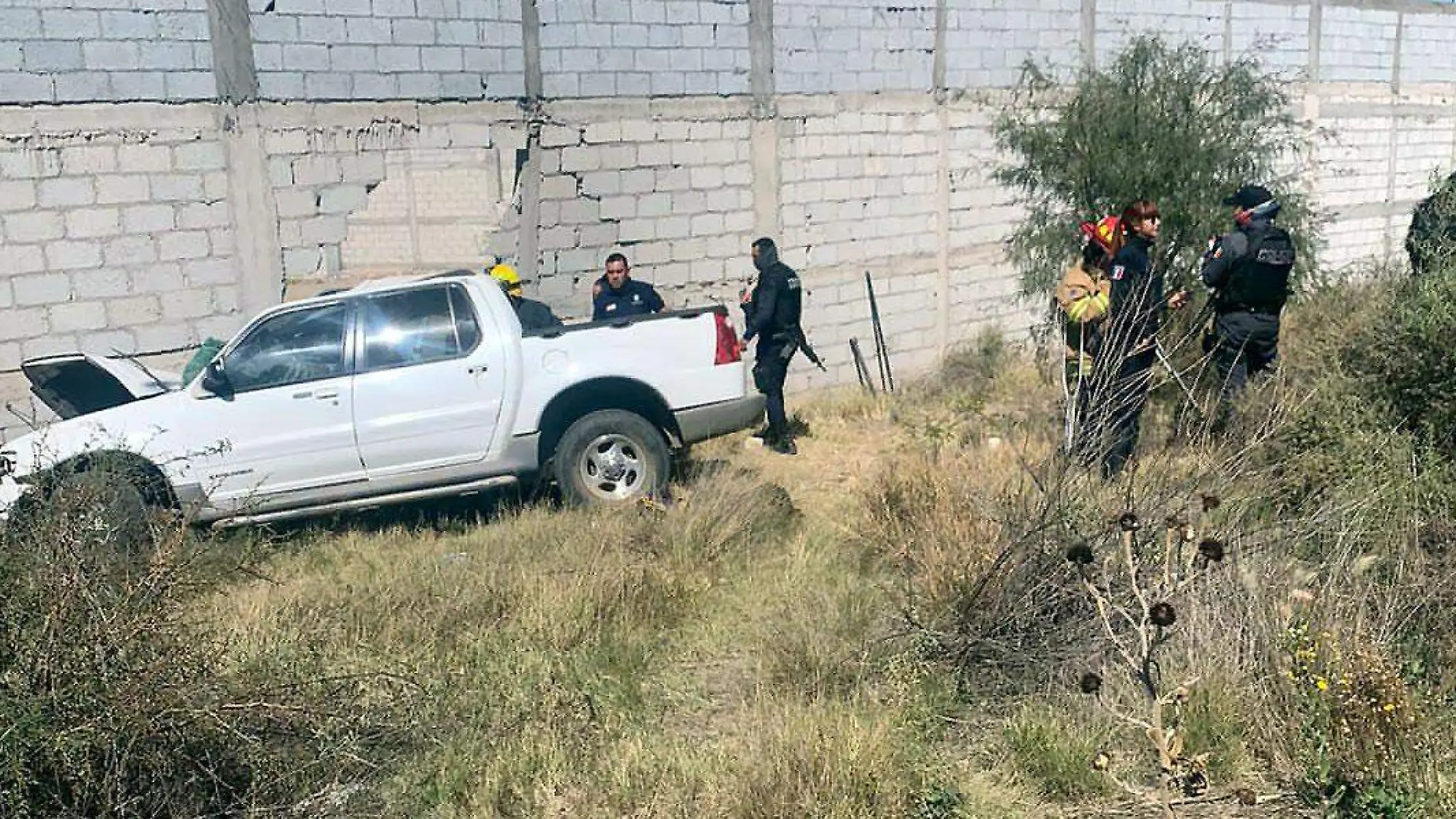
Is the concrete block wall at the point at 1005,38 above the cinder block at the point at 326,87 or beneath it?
above

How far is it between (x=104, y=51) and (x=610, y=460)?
4.53 metres

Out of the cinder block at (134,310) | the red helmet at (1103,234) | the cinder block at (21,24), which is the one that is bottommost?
the cinder block at (134,310)

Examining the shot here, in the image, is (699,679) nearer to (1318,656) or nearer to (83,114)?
(1318,656)

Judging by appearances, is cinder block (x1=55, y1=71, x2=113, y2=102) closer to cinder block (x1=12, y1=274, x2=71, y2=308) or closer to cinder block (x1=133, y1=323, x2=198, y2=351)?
cinder block (x1=12, y1=274, x2=71, y2=308)

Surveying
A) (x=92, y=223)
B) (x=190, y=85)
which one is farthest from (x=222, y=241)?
(x=190, y=85)

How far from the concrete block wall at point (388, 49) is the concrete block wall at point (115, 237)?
0.74 m

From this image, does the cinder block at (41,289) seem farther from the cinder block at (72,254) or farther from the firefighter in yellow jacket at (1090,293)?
the firefighter in yellow jacket at (1090,293)

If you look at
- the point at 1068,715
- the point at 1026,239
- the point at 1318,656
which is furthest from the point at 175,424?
the point at 1026,239

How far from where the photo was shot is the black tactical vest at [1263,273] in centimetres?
764

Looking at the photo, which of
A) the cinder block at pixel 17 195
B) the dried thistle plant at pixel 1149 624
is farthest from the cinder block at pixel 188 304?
the dried thistle plant at pixel 1149 624

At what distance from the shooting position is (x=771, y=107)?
11984 millimetres

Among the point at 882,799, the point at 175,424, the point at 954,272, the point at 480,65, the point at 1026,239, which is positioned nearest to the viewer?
the point at 882,799

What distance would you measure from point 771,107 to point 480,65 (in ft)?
10.0

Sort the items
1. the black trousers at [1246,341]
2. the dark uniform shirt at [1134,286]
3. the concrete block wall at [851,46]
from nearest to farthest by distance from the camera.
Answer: the dark uniform shirt at [1134,286] → the black trousers at [1246,341] → the concrete block wall at [851,46]
